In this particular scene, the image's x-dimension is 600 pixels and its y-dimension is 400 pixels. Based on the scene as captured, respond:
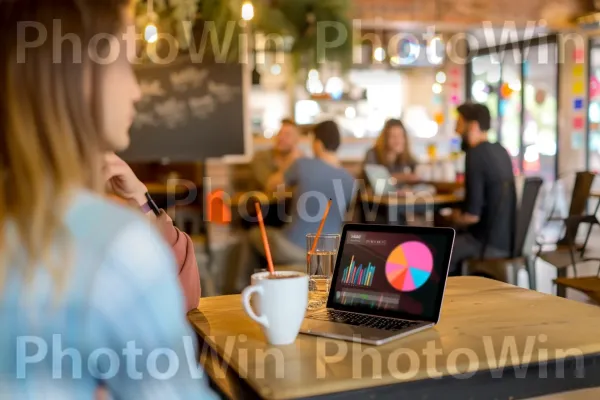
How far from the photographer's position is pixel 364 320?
48.3 inches

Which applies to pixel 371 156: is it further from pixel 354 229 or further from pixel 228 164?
pixel 354 229

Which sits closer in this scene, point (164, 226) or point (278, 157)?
point (164, 226)

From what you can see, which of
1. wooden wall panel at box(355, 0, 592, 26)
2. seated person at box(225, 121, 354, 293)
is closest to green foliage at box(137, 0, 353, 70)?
wooden wall panel at box(355, 0, 592, 26)

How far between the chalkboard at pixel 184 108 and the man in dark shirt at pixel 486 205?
1857mm

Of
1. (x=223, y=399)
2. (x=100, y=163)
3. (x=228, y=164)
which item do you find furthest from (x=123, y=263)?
(x=228, y=164)

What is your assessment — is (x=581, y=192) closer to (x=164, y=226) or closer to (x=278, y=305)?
(x=164, y=226)

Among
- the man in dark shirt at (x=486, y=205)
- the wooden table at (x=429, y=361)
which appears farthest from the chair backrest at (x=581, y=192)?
the wooden table at (x=429, y=361)

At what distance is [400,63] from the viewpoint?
774 cm

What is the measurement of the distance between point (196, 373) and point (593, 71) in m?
7.46

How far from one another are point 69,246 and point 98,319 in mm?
82

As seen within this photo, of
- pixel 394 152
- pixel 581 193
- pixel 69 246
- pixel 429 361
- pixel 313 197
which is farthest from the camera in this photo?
pixel 394 152

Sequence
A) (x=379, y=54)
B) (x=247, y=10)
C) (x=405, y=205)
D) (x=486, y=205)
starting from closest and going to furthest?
(x=486, y=205)
(x=405, y=205)
(x=247, y=10)
(x=379, y=54)

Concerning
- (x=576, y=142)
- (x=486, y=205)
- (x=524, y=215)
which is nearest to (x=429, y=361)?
(x=524, y=215)

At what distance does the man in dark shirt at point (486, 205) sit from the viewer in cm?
360
